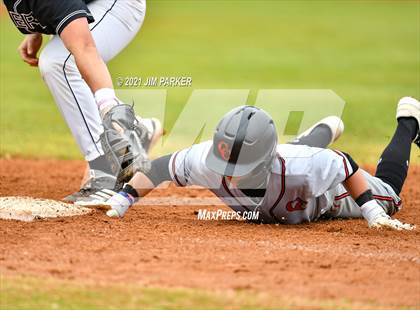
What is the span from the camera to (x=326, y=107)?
14242 mm

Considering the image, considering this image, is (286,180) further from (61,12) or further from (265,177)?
(61,12)

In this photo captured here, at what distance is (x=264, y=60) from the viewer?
20188 mm

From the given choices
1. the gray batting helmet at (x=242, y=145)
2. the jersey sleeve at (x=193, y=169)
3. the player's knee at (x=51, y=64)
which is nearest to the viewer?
the gray batting helmet at (x=242, y=145)

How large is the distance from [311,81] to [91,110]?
10.7 metres

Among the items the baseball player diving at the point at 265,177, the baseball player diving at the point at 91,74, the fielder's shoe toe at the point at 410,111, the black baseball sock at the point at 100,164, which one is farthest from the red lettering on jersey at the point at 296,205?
the fielder's shoe toe at the point at 410,111

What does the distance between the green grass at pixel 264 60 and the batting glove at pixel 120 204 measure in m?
4.64

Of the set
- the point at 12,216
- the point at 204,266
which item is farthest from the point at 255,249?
the point at 12,216

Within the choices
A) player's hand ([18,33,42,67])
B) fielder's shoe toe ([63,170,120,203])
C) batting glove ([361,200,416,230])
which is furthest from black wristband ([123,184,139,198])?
player's hand ([18,33,42,67])

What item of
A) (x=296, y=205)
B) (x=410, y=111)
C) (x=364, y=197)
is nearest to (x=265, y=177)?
(x=296, y=205)

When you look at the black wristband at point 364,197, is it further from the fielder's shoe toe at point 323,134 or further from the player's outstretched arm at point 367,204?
the fielder's shoe toe at point 323,134

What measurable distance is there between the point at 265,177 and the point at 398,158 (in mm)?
1765

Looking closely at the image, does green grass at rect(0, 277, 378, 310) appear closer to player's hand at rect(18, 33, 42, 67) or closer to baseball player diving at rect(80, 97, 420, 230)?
baseball player diving at rect(80, 97, 420, 230)

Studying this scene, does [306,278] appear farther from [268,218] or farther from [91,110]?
[91,110]

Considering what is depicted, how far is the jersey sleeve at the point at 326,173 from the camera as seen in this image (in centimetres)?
607
